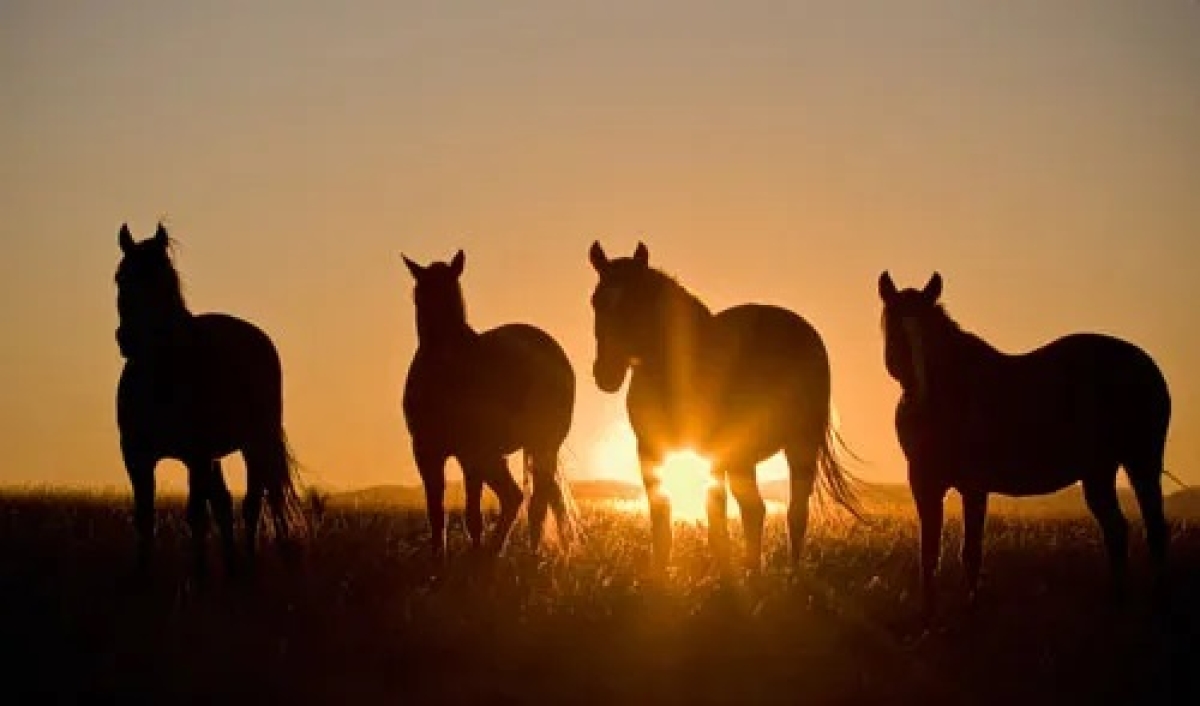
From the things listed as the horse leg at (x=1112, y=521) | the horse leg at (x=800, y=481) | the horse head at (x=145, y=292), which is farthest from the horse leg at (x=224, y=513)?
the horse leg at (x=1112, y=521)

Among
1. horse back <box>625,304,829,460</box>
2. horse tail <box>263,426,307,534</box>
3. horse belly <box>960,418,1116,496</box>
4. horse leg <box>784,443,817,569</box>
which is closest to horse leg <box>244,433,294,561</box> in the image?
horse tail <box>263,426,307,534</box>

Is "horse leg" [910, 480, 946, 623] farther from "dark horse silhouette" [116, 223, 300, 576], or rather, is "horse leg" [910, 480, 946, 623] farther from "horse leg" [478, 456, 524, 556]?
"dark horse silhouette" [116, 223, 300, 576]

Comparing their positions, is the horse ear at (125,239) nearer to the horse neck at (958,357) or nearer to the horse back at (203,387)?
the horse back at (203,387)

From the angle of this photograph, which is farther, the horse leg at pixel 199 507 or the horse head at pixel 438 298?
the horse head at pixel 438 298

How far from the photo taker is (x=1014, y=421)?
1077 cm

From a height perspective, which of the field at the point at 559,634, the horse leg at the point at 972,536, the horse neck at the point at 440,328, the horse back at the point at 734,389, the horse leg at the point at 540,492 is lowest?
the field at the point at 559,634

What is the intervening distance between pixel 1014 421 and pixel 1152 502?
1924 millimetres

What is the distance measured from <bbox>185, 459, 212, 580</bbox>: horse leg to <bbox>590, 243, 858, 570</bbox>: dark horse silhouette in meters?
3.43

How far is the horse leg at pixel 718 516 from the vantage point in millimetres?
10773

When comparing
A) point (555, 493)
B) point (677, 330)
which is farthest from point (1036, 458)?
point (555, 493)

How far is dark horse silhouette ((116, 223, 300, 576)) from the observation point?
424 inches

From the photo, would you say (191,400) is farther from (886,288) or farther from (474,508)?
(886,288)

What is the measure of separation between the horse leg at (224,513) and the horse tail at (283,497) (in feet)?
3.00

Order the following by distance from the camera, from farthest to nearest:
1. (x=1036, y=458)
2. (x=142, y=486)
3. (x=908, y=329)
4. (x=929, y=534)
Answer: (x=142, y=486)
(x=1036, y=458)
(x=929, y=534)
(x=908, y=329)
